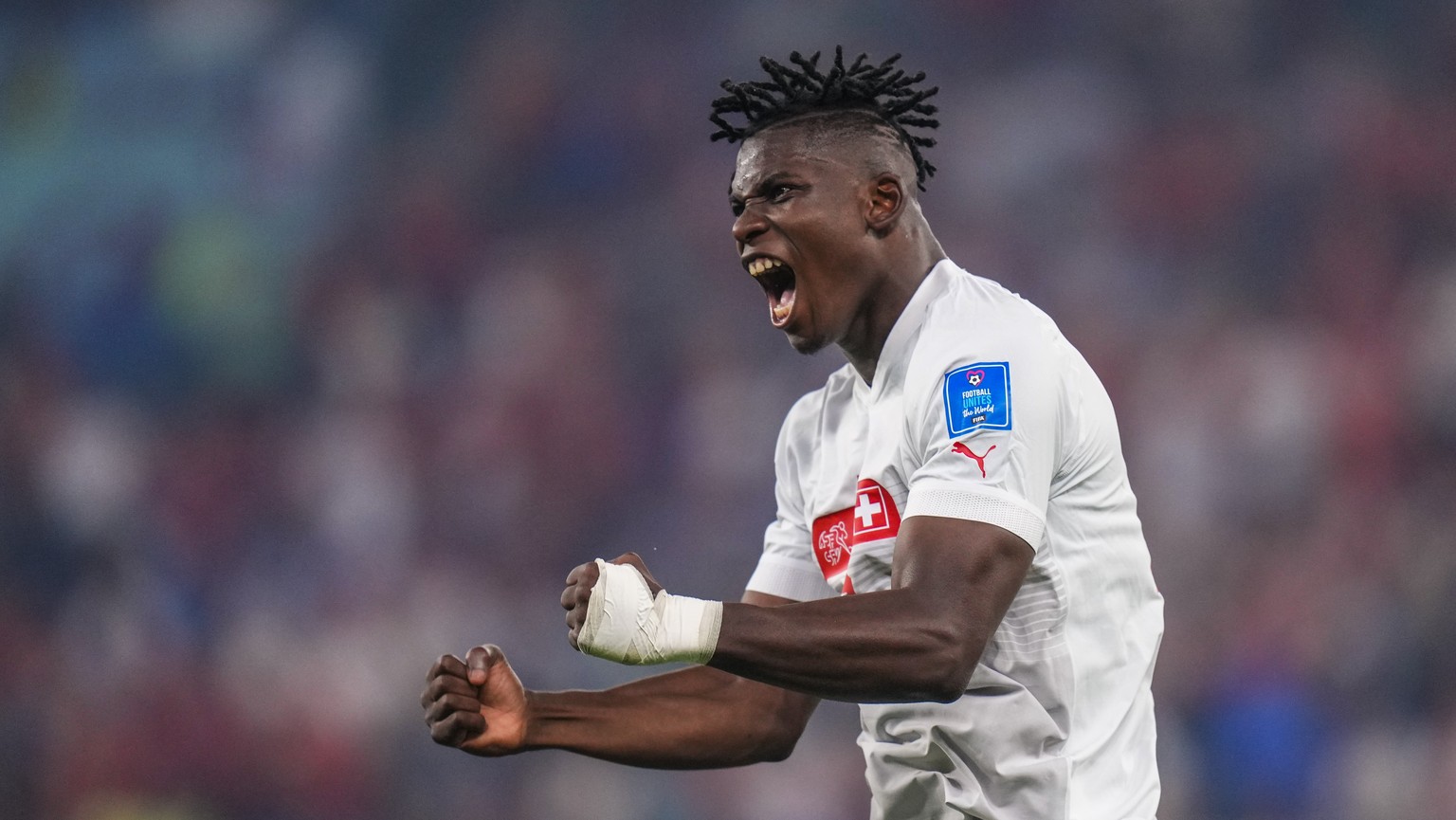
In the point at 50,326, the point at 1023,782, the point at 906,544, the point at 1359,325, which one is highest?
the point at 50,326

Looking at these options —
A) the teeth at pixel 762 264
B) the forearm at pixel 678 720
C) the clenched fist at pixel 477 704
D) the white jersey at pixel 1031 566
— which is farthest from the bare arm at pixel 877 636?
the teeth at pixel 762 264

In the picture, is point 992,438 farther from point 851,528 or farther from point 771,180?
point 771,180

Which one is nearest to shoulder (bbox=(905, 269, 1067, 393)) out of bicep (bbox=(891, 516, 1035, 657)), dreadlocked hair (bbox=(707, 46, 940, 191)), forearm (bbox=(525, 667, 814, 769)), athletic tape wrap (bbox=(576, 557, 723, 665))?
bicep (bbox=(891, 516, 1035, 657))

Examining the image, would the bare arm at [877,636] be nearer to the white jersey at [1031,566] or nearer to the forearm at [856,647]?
the forearm at [856,647]

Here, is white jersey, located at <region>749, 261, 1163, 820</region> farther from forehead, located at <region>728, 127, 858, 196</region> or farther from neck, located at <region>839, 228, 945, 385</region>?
forehead, located at <region>728, 127, 858, 196</region>

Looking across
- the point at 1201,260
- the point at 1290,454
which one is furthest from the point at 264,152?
the point at 1290,454

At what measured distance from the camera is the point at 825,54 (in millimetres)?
6707

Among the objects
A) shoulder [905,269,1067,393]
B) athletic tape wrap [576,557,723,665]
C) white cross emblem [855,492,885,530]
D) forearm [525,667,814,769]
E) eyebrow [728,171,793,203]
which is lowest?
forearm [525,667,814,769]

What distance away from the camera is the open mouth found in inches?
107

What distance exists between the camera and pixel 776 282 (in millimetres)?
2797

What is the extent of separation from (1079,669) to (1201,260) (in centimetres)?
419

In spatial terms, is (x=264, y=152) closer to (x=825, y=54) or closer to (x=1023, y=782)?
(x=825, y=54)

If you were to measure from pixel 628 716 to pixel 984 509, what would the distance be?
0.89 meters

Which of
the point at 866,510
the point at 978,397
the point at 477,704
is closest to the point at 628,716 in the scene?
the point at 477,704
